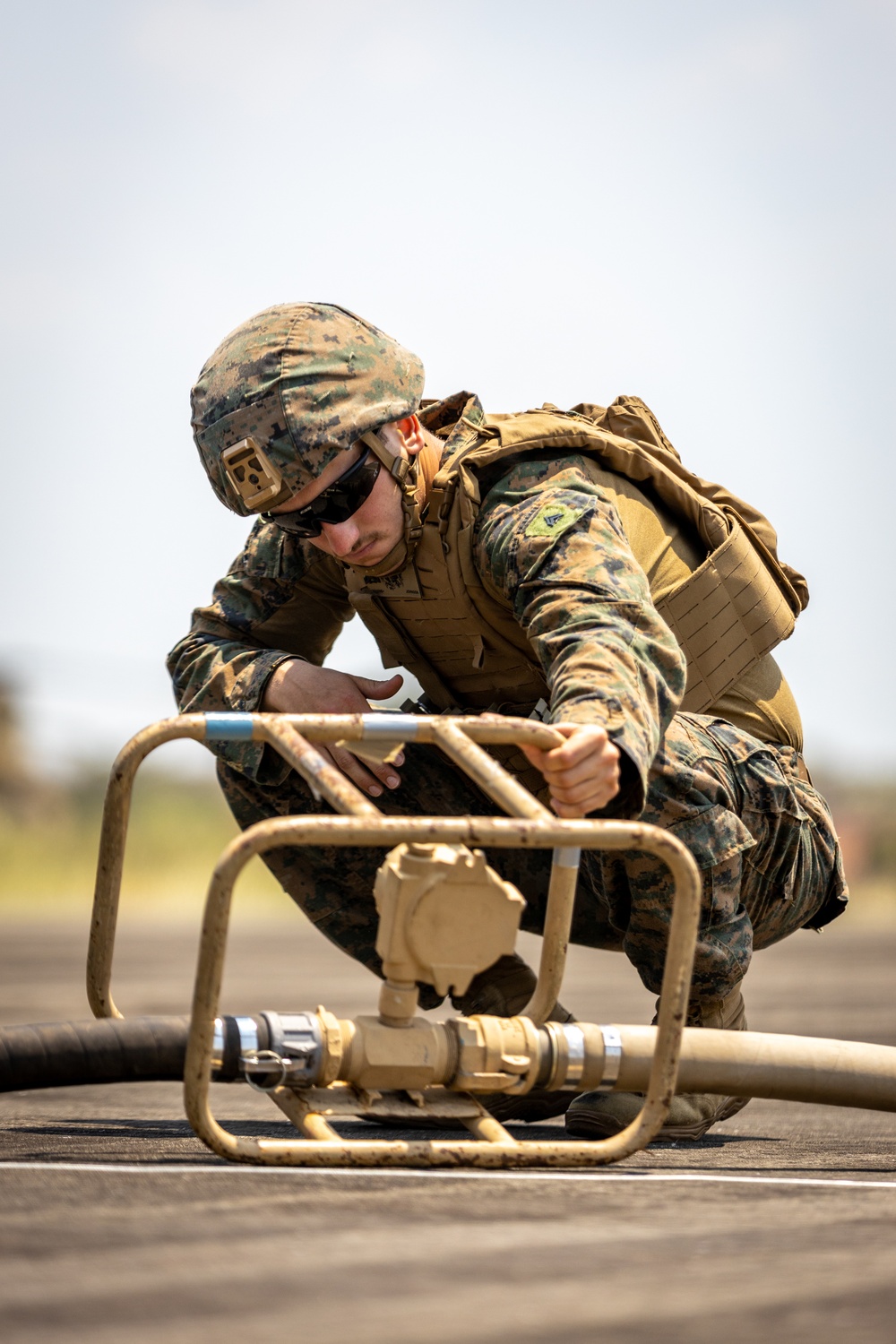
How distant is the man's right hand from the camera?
406 centimetres

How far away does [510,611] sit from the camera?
12.9 feet

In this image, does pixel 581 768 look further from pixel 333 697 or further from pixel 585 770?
pixel 333 697

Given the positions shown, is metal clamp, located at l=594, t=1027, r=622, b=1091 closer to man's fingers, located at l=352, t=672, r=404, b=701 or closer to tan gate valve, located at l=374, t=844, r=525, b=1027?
tan gate valve, located at l=374, t=844, r=525, b=1027

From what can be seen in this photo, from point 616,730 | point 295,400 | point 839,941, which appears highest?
point 295,400

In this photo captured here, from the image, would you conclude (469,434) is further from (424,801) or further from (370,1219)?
(370,1219)

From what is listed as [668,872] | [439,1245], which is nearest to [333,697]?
[668,872]

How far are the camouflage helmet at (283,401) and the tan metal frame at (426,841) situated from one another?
75cm

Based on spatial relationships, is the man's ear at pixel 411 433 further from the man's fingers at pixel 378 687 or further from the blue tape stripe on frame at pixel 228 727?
the blue tape stripe on frame at pixel 228 727

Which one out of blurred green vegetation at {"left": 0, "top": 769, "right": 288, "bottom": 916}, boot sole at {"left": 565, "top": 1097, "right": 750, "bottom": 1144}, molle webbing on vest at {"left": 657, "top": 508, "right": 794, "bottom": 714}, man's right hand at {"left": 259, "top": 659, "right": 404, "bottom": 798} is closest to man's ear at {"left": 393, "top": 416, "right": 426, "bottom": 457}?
man's right hand at {"left": 259, "top": 659, "right": 404, "bottom": 798}

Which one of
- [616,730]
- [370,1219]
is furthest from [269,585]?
[370,1219]

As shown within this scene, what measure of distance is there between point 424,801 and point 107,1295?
92.5 inches

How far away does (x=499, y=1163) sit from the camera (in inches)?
113

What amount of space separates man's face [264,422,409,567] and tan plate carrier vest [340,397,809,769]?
0.27ft

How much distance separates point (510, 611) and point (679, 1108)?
1.14 m
